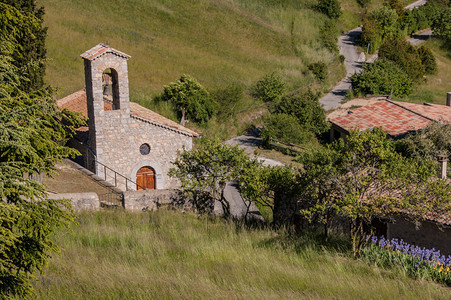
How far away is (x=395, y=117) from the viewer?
35344mm

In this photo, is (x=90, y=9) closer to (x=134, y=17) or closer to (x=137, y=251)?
(x=134, y=17)

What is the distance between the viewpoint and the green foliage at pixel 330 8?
80.4 meters

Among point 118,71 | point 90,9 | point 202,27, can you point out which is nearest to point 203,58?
point 202,27

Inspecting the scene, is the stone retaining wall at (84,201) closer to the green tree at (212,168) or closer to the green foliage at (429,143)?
the green tree at (212,168)

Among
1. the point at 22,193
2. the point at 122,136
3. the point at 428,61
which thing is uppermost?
the point at 428,61

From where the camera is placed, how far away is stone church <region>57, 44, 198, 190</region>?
80.8 feet

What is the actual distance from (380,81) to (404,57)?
12.7m

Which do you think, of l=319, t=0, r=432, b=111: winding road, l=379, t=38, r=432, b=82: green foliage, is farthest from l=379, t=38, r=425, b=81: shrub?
l=319, t=0, r=432, b=111: winding road

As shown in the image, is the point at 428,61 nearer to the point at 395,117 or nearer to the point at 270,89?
the point at 270,89

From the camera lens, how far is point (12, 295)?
7.83m

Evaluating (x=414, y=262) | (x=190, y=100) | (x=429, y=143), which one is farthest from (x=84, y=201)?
(x=190, y=100)

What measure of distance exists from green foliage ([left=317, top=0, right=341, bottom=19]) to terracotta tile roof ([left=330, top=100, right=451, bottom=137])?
150ft

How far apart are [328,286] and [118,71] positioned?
1792 centimetres

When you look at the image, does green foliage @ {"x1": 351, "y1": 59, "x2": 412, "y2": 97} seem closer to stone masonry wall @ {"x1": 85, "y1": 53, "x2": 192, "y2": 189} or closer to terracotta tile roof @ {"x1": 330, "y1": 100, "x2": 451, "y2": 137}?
terracotta tile roof @ {"x1": 330, "y1": 100, "x2": 451, "y2": 137}
